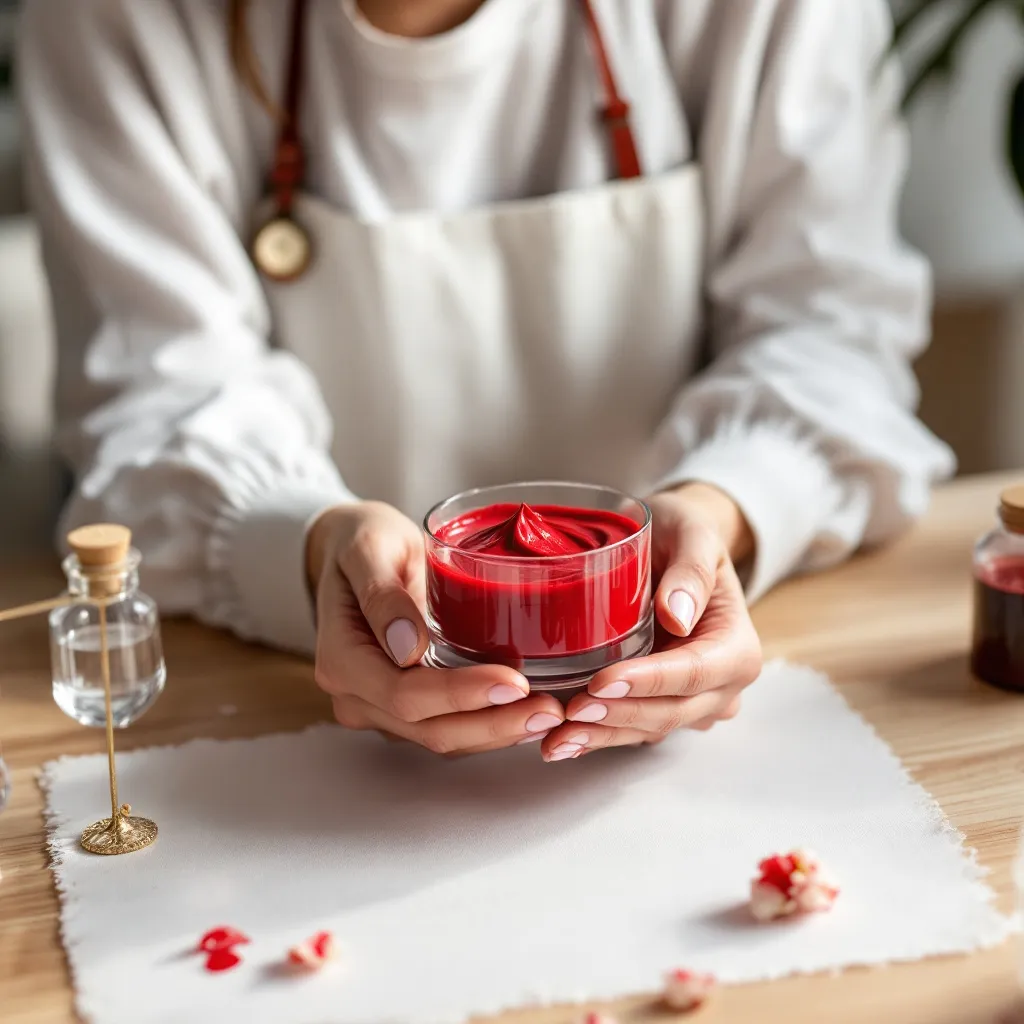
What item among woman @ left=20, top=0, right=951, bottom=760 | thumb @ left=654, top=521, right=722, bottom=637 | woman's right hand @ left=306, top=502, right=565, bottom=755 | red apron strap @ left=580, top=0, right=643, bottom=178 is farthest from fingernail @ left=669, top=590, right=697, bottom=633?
red apron strap @ left=580, top=0, right=643, bottom=178

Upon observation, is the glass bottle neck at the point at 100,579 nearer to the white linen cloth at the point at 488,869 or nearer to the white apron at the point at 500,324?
the white linen cloth at the point at 488,869

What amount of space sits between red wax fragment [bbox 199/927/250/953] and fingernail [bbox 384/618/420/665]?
0.20m

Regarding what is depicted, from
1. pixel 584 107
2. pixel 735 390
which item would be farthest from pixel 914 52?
pixel 735 390

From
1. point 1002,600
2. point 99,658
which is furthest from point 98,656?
point 1002,600

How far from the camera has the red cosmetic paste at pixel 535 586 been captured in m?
0.83

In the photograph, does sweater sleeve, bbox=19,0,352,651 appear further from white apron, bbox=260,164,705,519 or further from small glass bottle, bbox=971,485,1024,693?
small glass bottle, bbox=971,485,1024,693

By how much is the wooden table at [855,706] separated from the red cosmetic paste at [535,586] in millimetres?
226

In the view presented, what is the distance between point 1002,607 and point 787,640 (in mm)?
181

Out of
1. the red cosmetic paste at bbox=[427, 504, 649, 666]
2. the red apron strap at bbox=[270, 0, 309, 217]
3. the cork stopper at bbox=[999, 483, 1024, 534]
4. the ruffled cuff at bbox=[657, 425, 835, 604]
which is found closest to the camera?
the red cosmetic paste at bbox=[427, 504, 649, 666]

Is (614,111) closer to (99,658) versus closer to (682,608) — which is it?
(682,608)

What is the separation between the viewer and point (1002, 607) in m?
1.02

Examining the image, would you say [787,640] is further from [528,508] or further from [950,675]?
[528,508]

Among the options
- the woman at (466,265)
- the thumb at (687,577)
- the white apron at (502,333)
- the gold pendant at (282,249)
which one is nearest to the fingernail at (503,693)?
the thumb at (687,577)

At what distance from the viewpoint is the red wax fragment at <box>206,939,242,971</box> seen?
0.76 meters
